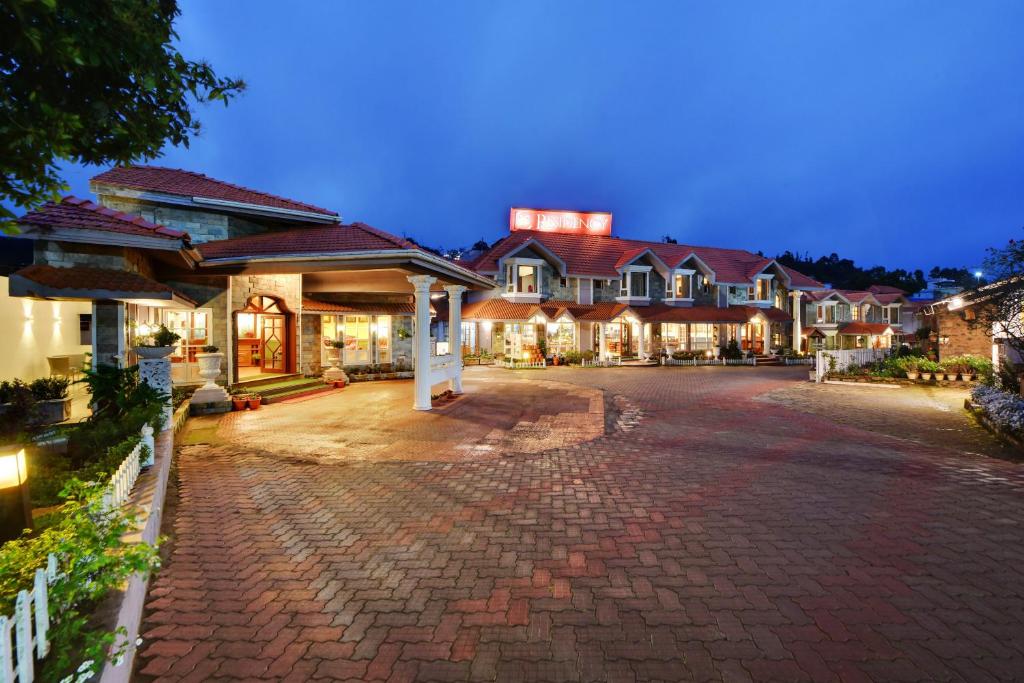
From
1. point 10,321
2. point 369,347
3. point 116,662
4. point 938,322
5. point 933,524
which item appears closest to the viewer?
point 116,662

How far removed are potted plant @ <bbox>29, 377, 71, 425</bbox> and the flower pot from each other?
1461 millimetres

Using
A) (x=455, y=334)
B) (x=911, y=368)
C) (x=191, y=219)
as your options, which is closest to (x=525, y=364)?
(x=455, y=334)

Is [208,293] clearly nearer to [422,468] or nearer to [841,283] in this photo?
[422,468]

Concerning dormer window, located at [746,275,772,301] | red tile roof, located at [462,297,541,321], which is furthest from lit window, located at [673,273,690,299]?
red tile roof, located at [462,297,541,321]

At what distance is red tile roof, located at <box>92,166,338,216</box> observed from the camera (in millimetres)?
13016

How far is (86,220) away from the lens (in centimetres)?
802

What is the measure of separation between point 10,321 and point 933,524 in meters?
14.4

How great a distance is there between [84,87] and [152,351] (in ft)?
15.2

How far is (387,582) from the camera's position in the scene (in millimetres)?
3656

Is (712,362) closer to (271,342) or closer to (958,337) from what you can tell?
(958,337)

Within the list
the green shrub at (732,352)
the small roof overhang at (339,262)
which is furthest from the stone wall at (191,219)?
the green shrub at (732,352)

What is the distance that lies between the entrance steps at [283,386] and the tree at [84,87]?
8.54 metres

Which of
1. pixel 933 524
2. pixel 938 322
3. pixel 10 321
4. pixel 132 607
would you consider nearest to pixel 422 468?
pixel 132 607

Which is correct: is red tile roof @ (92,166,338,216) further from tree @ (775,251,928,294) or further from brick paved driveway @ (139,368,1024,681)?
tree @ (775,251,928,294)
